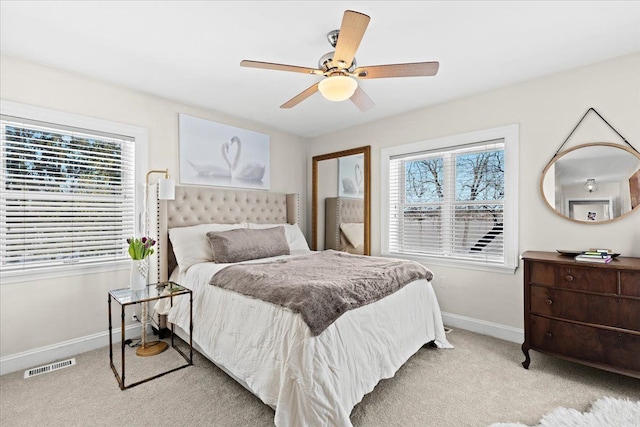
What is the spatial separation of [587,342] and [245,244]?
2.85 metres

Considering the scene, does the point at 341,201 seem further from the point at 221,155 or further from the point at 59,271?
the point at 59,271

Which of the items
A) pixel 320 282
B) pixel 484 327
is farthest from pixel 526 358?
pixel 320 282

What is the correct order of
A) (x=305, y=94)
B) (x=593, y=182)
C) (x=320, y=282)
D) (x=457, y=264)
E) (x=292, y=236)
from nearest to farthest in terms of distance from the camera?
(x=320, y=282)
(x=305, y=94)
(x=593, y=182)
(x=457, y=264)
(x=292, y=236)

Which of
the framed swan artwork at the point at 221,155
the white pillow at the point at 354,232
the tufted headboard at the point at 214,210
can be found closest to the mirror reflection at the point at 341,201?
the white pillow at the point at 354,232

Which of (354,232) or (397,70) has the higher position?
Result: (397,70)

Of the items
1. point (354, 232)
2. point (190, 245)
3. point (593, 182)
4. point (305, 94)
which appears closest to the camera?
point (305, 94)

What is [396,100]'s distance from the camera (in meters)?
3.25

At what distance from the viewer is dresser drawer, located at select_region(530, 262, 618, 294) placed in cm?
204

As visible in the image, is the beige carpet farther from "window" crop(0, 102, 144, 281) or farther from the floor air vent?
"window" crop(0, 102, 144, 281)

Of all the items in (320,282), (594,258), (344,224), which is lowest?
(320,282)

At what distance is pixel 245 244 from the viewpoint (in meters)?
2.98

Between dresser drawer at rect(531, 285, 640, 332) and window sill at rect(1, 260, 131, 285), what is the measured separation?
3.70 metres

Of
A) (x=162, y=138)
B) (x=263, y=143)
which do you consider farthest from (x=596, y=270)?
(x=162, y=138)

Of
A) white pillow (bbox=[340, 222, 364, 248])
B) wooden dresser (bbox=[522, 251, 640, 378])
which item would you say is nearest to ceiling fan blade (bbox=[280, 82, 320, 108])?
white pillow (bbox=[340, 222, 364, 248])
